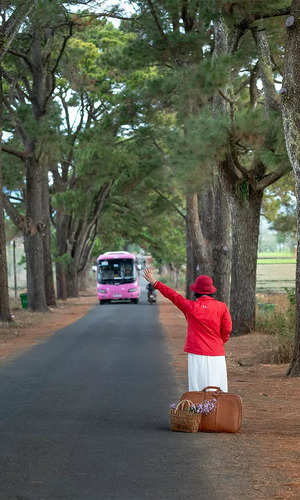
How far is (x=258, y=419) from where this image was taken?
946cm

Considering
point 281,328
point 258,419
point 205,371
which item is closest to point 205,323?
point 205,371

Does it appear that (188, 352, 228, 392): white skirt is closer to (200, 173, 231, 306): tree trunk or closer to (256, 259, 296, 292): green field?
(200, 173, 231, 306): tree trunk

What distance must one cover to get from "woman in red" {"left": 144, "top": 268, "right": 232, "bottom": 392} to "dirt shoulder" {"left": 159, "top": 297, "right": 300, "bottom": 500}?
72cm

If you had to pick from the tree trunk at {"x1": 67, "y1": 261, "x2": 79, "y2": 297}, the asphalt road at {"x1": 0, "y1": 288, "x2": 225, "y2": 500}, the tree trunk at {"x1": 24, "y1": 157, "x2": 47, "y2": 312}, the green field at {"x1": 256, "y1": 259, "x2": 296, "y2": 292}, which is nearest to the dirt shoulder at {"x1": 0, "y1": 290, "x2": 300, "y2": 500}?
the asphalt road at {"x1": 0, "y1": 288, "x2": 225, "y2": 500}

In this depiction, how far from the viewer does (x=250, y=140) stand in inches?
712

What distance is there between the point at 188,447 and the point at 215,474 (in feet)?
3.65

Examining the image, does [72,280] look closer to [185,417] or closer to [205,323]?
[205,323]

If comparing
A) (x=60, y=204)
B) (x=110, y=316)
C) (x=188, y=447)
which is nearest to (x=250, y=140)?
(x=188, y=447)

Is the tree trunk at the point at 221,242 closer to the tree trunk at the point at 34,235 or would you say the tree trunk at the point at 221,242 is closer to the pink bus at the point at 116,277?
the tree trunk at the point at 34,235

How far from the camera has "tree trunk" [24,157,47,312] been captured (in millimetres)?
30812

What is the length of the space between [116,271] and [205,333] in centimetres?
3757

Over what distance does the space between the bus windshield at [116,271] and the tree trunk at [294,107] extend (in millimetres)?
33280

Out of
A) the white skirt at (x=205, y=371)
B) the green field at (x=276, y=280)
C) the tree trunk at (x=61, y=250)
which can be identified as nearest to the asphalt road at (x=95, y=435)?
the white skirt at (x=205, y=371)

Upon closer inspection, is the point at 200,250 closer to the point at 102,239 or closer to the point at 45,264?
the point at 45,264
